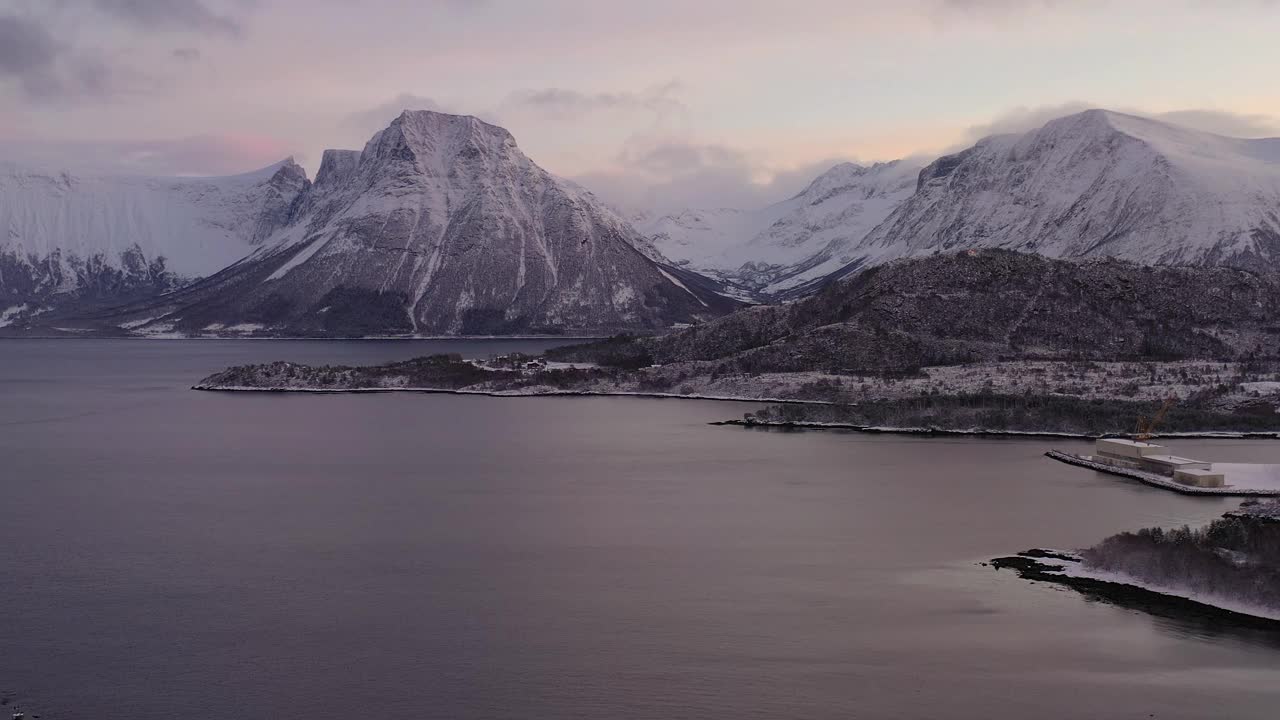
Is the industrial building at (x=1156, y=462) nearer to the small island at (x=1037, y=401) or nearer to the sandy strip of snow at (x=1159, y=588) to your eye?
the small island at (x=1037, y=401)

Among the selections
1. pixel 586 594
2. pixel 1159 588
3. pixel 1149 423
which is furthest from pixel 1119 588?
pixel 1149 423

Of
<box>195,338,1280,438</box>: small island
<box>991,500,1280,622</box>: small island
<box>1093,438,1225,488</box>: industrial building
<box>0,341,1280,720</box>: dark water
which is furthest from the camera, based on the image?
<box>195,338,1280,438</box>: small island

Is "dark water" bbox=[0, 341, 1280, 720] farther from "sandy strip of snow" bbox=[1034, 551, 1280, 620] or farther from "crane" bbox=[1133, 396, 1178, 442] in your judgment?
"crane" bbox=[1133, 396, 1178, 442]

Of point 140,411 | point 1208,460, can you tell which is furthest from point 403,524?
point 140,411

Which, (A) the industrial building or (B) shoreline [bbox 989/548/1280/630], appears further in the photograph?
(A) the industrial building

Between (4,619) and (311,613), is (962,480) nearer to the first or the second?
(311,613)

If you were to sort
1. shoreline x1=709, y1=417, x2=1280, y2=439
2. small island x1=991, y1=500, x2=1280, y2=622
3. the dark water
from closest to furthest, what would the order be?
the dark water
small island x1=991, y1=500, x2=1280, y2=622
shoreline x1=709, y1=417, x2=1280, y2=439

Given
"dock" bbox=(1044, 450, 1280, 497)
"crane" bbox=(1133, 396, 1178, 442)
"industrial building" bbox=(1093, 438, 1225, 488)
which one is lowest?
"dock" bbox=(1044, 450, 1280, 497)

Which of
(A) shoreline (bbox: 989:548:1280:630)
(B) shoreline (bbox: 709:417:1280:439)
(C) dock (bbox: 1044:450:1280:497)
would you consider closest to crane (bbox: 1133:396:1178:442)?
(B) shoreline (bbox: 709:417:1280:439)
